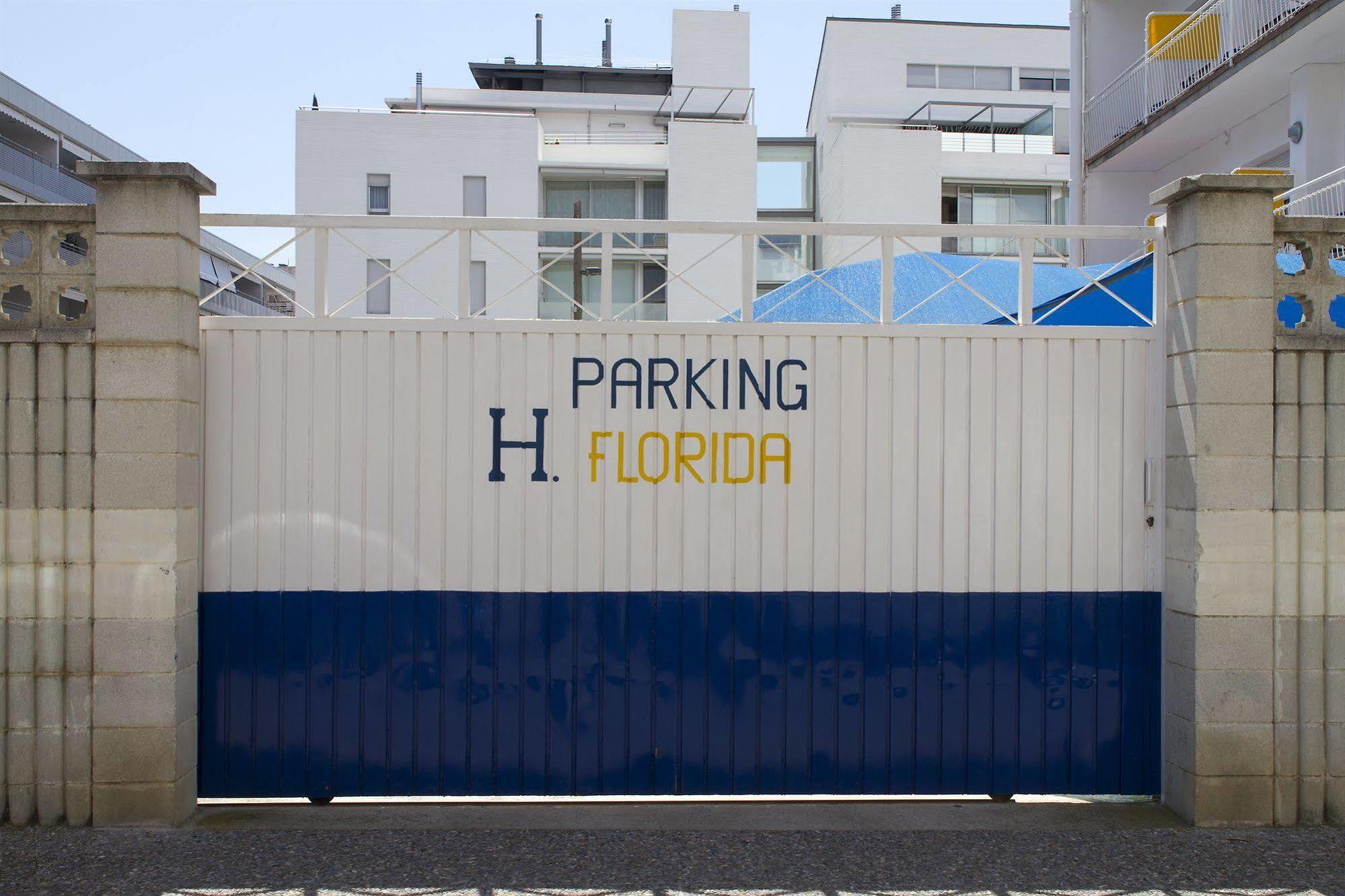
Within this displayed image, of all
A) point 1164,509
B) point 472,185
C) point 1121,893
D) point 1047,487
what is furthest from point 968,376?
point 472,185

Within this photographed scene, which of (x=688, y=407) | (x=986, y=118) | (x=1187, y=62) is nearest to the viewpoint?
(x=688, y=407)

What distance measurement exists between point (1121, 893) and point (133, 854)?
480 centimetres

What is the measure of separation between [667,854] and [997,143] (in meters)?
34.8

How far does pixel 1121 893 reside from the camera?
469 cm

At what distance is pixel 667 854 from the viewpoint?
5078mm

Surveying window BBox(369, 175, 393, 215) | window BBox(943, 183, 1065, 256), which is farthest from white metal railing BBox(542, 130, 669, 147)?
window BBox(943, 183, 1065, 256)

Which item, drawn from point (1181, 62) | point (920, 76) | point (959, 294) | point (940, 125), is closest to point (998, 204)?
point (940, 125)

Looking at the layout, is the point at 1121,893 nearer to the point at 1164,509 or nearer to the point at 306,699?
the point at 1164,509

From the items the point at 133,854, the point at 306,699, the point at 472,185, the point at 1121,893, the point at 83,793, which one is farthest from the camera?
the point at 472,185

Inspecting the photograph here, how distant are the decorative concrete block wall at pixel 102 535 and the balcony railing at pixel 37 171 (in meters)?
25.5

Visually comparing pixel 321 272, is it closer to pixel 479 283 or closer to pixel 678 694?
pixel 678 694

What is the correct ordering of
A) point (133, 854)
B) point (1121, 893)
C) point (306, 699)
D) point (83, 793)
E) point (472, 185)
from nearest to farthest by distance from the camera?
point (1121, 893) → point (133, 854) → point (83, 793) → point (306, 699) → point (472, 185)

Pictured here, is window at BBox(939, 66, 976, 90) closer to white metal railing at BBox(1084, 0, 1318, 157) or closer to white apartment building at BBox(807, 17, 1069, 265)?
white apartment building at BBox(807, 17, 1069, 265)

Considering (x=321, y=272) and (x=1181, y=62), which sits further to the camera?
(x=1181, y=62)
